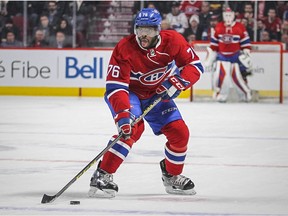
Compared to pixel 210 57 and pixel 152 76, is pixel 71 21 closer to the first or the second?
pixel 210 57

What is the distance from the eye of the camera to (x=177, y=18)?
1376 cm

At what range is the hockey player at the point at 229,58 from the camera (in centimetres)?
1286

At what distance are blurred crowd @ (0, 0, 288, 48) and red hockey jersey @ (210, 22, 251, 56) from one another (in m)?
0.68

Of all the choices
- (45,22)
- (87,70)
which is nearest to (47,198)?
(87,70)

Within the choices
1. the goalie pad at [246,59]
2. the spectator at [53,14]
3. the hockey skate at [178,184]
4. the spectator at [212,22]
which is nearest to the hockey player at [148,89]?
the hockey skate at [178,184]

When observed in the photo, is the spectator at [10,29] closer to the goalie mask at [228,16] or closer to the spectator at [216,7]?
the spectator at [216,7]

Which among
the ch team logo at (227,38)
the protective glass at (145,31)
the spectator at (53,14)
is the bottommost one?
the ch team logo at (227,38)

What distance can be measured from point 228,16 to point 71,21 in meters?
2.46

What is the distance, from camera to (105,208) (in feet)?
15.5

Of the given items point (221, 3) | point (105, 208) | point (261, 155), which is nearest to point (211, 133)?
point (261, 155)

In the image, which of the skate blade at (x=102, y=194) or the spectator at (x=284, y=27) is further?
the spectator at (x=284, y=27)

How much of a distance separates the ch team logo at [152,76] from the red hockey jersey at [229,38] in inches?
301

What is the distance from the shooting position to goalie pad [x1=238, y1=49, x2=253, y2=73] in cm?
1277

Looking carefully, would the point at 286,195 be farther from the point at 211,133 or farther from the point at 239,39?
the point at 239,39
